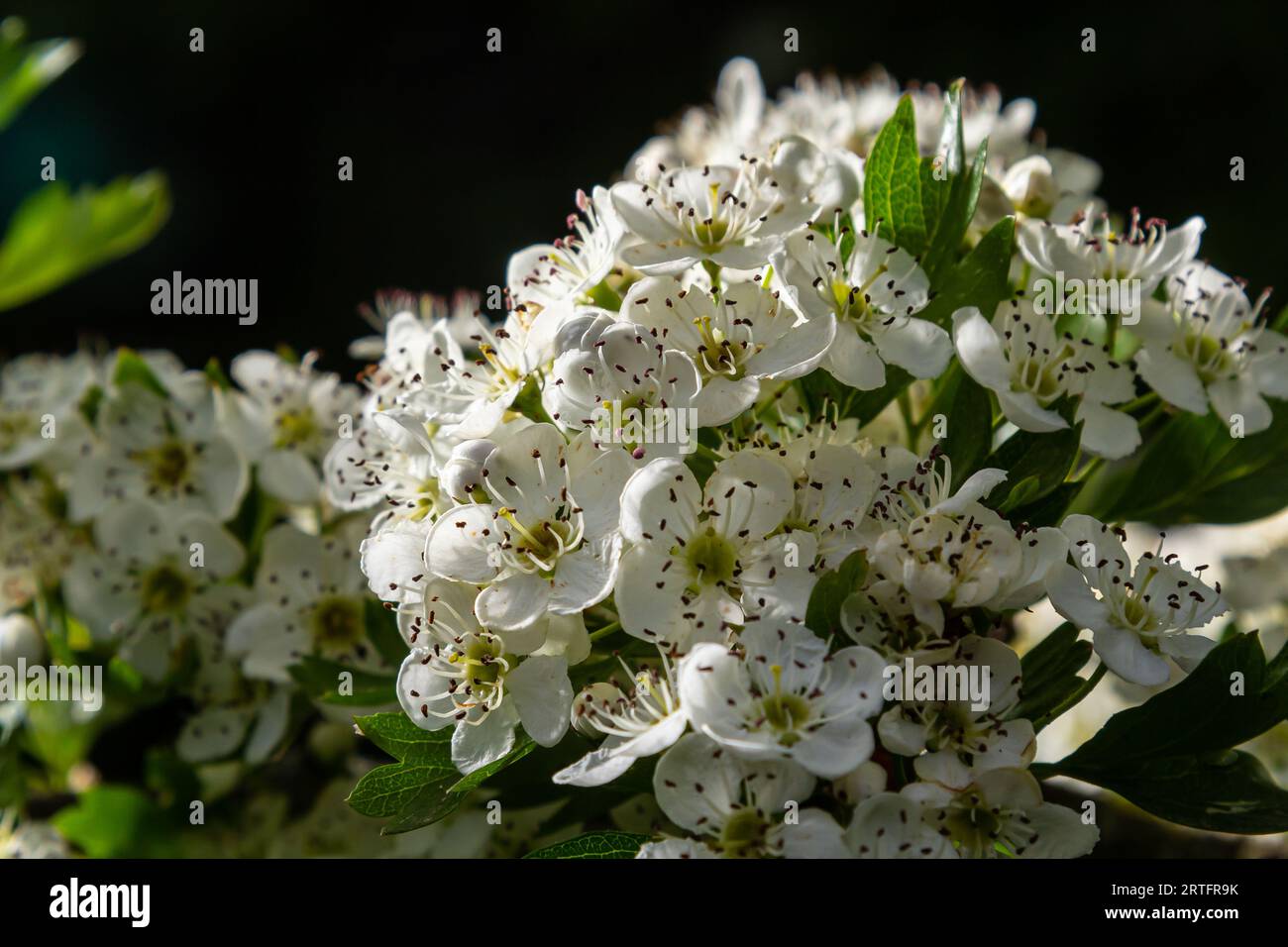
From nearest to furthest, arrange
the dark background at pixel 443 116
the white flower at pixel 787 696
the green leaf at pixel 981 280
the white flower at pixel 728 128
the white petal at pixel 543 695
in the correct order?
the white flower at pixel 787 696 → the white petal at pixel 543 695 → the green leaf at pixel 981 280 → the white flower at pixel 728 128 → the dark background at pixel 443 116

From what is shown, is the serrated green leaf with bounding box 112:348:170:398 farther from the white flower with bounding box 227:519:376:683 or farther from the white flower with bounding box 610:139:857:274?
the white flower with bounding box 610:139:857:274

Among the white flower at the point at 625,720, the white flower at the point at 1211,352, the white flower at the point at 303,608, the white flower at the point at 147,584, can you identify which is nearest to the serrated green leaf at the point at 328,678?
the white flower at the point at 303,608

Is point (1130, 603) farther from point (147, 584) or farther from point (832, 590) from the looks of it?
point (147, 584)

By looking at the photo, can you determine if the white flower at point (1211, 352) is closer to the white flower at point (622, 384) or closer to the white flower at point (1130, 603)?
the white flower at point (1130, 603)

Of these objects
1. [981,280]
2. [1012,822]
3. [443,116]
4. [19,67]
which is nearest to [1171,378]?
[981,280]

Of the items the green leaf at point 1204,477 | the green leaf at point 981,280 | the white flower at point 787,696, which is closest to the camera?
the white flower at point 787,696

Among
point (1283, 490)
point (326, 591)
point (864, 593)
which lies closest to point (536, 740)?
point (864, 593)
